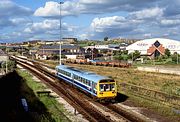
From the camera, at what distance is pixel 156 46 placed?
130625 mm

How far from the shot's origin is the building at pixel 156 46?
428 ft

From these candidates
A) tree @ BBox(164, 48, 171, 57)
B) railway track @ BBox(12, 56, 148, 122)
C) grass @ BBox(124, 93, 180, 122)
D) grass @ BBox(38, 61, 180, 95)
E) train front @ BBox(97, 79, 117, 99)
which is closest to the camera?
railway track @ BBox(12, 56, 148, 122)

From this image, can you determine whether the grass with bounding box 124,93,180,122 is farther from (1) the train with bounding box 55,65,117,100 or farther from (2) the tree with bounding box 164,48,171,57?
(2) the tree with bounding box 164,48,171,57

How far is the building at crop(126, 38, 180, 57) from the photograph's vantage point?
5133 inches

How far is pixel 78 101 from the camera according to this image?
31609 mm

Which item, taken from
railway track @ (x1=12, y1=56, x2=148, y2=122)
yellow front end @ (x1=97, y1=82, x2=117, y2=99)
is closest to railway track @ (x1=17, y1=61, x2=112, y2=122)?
railway track @ (x1=12, y1=56, x2=148, y2=122)

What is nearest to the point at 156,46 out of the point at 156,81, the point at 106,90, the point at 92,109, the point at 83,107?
the point at 156,81

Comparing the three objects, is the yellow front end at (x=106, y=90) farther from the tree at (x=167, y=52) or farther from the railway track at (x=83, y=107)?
the tree at (x=167, y=52)

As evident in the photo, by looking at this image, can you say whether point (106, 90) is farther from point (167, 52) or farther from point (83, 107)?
point (167, 52)

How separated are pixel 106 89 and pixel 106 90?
9 cm


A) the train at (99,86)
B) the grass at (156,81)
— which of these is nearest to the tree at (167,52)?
the grass at (156,81)

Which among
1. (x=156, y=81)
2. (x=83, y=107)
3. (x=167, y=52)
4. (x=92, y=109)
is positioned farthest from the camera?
(x=167, y=52)

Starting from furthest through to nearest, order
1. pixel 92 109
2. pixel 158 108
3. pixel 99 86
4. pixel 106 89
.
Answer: pixel 106 89, pixel 99 86, pixel 92 109, pixel 158 108

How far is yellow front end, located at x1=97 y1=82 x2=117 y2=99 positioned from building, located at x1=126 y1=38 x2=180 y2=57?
103 meters
